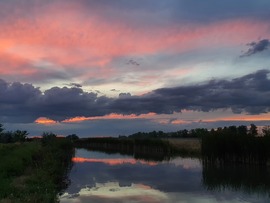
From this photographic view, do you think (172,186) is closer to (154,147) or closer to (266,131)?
(266,131)

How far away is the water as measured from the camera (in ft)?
75.8

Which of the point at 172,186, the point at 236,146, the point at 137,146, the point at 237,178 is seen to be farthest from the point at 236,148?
the point at 137,146

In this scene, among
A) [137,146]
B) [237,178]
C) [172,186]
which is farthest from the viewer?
[137,146]

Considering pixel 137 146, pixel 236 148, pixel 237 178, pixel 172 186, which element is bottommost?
pixel 172 186

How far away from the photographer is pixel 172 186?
92.9 ft

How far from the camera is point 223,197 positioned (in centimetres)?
2358

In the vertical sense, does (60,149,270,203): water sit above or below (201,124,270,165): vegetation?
below

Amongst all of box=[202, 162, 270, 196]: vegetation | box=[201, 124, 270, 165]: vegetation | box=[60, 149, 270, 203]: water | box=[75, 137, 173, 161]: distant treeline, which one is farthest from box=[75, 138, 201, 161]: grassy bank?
box=[60, 149, 270, 203]: water

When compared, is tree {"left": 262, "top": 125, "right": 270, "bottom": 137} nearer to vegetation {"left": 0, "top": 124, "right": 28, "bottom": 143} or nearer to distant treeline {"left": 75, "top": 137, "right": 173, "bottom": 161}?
distant treeline {"left": 75, "top": 137, "right": 173, "bottom": 161}

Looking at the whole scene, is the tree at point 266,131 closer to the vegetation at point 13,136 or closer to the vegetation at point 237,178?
the vegetation at point 237,178

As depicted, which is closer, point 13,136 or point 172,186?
point 172,186

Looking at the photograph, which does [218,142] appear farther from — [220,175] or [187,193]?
[187,193]

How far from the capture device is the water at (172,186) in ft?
75.8

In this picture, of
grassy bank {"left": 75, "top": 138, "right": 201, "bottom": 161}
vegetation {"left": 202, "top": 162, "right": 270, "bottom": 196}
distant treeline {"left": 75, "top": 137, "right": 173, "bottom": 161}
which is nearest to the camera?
vegetation {"left": 202, "top": 162, "right": 270, "bottom": 196}
